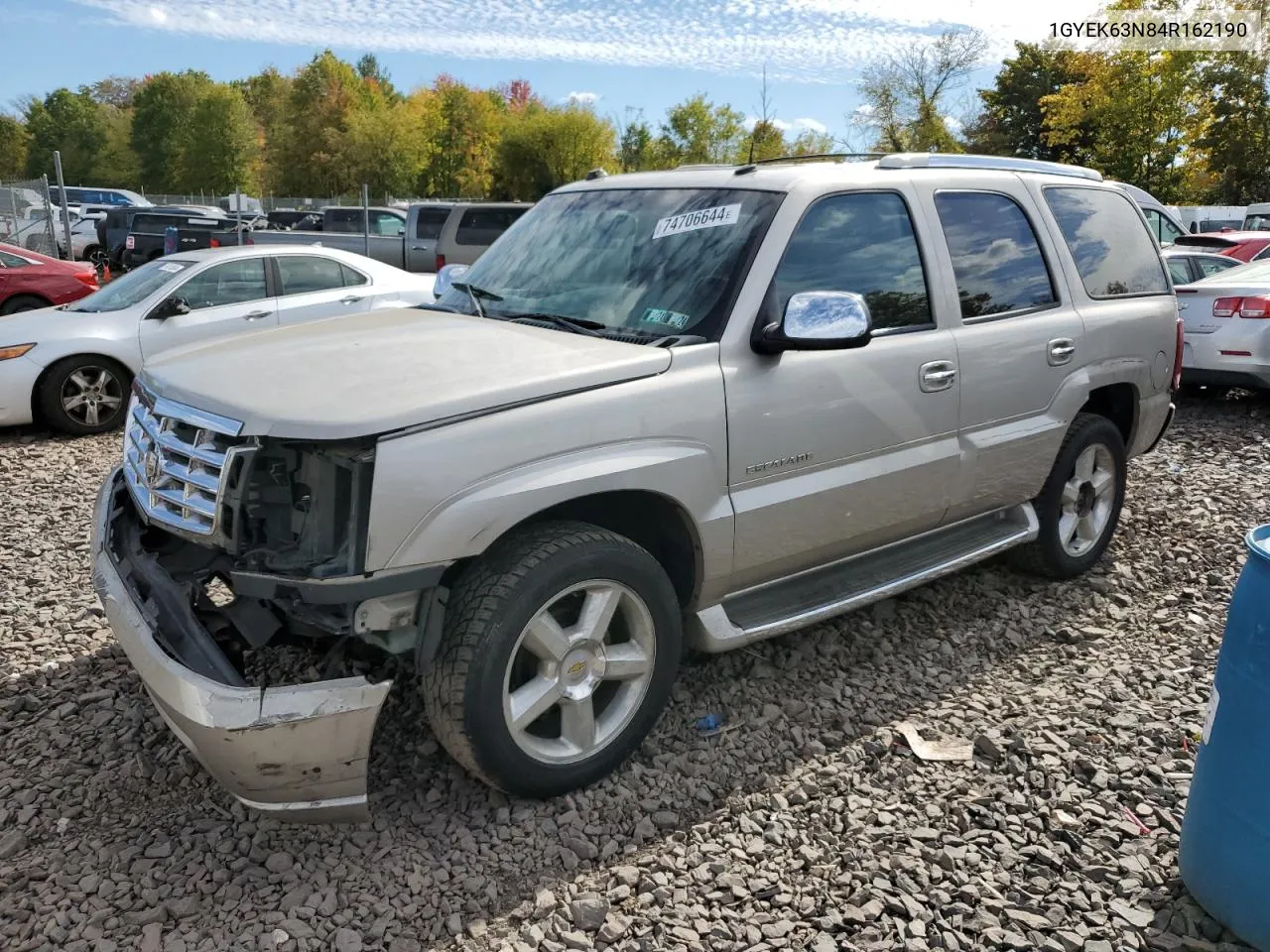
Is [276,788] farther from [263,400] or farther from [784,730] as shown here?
[784,730]

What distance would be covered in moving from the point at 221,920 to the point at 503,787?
2.70 feet

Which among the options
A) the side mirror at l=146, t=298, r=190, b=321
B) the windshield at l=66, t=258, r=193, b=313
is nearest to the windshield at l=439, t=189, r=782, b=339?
the side mirror at l=146, t=298, r=190, b=321

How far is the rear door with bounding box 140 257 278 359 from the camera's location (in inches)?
320

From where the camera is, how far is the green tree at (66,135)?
279ft

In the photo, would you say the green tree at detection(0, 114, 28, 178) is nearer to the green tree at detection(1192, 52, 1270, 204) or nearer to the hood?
the green tree at detection(1192, 52, 1270, 204)

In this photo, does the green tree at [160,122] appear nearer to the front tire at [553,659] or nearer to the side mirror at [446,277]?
the side mirror at [446,277]

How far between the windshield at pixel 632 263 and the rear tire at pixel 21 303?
36.2 ft

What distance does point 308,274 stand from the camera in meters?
8.80

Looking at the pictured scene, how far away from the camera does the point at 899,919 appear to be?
2748mm

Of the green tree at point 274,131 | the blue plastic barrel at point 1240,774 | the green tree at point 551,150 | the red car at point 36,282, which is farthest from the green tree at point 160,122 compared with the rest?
the blue plastic barrel at point 1240,774

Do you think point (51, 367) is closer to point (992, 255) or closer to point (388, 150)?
point (992, 255)

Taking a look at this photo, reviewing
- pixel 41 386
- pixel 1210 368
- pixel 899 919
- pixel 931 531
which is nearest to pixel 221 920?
pixel 899 919

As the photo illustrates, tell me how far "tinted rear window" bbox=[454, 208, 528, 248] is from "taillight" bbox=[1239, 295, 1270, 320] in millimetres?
10756

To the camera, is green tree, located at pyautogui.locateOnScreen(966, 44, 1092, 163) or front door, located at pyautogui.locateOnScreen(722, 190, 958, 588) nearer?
front door, located at pyautogui.locateOnScreen(722, 190, 958, 588)
